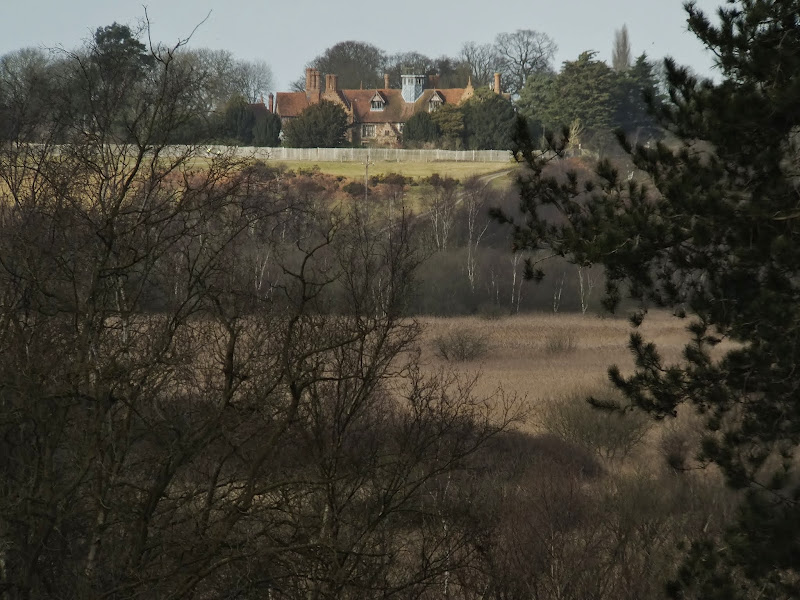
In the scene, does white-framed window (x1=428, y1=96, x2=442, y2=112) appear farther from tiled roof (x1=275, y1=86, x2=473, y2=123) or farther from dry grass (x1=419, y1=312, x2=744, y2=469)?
dry grass (x1=419, y1=312, x2=744, y2=469)

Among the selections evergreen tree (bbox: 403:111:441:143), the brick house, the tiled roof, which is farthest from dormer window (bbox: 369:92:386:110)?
evergreen tree (bbox: 403:111:441:143)

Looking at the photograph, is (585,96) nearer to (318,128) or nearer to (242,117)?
(318,128)

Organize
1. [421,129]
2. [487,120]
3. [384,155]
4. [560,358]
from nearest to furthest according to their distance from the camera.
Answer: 1. [560,358]
2. [384,155]
3. [487,120]
4. [421,129]

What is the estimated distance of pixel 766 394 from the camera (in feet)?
27.0

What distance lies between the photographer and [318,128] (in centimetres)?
6066

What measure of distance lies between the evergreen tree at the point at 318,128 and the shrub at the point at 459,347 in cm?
3306

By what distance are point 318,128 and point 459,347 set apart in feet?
115

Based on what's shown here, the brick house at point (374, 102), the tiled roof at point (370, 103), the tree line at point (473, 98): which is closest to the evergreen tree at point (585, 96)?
the tree line at point (473, 98)

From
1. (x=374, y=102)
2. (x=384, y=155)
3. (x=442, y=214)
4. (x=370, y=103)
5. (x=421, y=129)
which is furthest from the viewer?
(x=370, y=103)

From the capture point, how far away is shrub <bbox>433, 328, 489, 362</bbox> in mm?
27922

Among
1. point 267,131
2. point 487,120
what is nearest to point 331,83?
point 267,131

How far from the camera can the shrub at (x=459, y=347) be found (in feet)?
91.6

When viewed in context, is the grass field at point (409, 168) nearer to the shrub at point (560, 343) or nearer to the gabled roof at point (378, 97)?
the gabled roof at point (378, 97)

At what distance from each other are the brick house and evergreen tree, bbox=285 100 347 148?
3918mm
